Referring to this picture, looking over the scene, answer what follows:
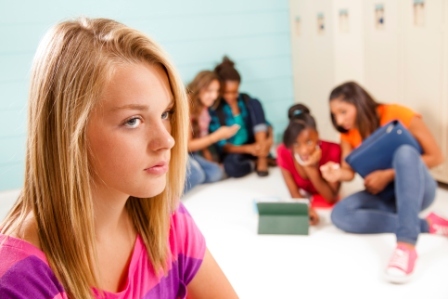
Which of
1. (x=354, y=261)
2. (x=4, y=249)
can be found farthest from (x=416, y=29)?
(x=4, y=249)

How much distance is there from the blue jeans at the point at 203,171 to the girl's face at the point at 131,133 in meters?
2.21

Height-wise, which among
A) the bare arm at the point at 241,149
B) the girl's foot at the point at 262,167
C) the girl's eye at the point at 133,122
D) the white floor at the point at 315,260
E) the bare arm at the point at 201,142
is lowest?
the white floor at the point at 315,260

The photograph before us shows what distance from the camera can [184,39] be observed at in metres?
3.64

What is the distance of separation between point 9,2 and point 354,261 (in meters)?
2.51

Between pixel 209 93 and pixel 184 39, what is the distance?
58 cm

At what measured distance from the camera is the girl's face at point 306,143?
2451mm

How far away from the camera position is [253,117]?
3.45m

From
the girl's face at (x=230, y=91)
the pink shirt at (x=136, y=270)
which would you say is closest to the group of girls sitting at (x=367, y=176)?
the girl's face at (x=230, y=91)

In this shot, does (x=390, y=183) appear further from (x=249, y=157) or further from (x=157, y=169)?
(x=157, y=169)

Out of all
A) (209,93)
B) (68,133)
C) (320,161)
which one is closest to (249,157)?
(209,93)

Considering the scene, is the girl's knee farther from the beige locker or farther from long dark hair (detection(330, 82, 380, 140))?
the beige locker

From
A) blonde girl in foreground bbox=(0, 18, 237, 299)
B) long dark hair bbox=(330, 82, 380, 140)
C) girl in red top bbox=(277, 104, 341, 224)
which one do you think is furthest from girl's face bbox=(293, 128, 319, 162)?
blonde girl in foreground bbox=(0, 18, 237, 299)

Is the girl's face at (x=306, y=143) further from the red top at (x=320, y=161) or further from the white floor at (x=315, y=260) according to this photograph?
the white floor at (x=315, y=260)

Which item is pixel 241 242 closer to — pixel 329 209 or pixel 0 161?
pixel 329 209
